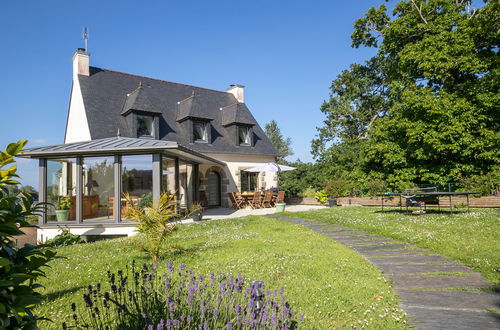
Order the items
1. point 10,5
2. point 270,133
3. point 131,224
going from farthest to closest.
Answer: point 270,133
point 131,224
point 10,5

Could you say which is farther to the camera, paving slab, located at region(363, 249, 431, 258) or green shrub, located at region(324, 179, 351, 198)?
green shrub, located at region(324, 179, 351, 198)

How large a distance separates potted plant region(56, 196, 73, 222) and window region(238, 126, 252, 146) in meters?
11.7

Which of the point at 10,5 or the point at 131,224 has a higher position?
the point at 10,5

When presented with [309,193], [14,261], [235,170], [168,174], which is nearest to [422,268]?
[14,261]

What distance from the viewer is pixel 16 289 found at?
1300mm

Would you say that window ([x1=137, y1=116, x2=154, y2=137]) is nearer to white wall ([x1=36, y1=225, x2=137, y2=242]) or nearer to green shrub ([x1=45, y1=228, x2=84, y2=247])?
white wall ([x1=36, y1=225, x2=137, y2=242])

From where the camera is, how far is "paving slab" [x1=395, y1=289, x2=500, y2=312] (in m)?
3.43

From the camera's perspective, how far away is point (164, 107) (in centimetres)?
1994

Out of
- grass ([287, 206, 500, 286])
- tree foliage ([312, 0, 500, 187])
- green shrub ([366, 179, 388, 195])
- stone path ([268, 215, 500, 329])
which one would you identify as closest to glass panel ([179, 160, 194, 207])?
grass ([287, 206, 500, 286])

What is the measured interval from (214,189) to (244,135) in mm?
4209

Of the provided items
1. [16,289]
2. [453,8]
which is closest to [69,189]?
[16,289]

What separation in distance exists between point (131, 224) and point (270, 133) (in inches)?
2152

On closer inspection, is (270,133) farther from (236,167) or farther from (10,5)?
(10,5)

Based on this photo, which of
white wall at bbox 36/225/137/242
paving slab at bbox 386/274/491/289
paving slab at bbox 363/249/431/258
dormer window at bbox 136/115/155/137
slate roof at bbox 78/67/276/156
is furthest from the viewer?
dormer window at bbox 136/115/155/137
